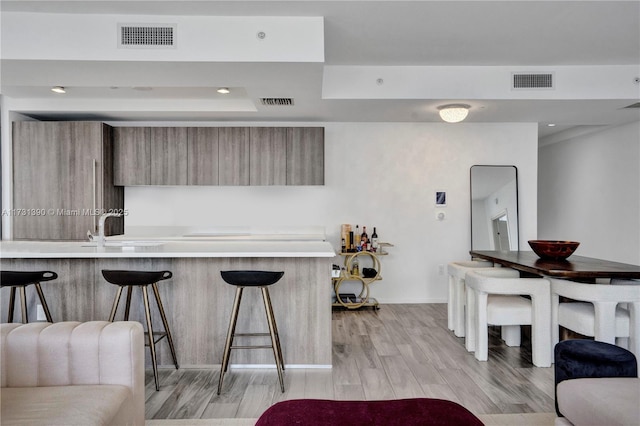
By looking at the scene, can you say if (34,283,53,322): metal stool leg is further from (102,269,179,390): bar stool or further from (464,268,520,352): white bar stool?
(464,268,520,352): white bar stool

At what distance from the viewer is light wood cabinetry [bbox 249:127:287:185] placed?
17.2ft

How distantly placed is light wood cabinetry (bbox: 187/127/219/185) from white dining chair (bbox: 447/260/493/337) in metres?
3.01

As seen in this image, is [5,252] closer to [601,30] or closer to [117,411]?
[117,411]

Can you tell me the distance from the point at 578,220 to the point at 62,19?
23.6 feet

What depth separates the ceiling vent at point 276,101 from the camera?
14.5 feet

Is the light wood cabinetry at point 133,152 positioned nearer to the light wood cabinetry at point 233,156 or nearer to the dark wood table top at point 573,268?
the light wood cabinetry at point 233,156

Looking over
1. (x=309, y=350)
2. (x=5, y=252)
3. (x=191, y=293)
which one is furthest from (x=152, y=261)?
(x=309, y=350)

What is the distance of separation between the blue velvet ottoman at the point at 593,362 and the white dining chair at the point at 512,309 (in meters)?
1.09

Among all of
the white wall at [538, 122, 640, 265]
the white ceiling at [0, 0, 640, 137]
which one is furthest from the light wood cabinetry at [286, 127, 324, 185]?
the white wall at [538, 122, 640, 265]

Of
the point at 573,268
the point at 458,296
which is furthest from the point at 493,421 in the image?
the point at 458,296

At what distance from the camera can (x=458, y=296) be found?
13.4 ft

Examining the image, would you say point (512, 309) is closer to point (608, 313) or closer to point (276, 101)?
point (608, 313)

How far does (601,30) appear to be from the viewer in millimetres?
3359

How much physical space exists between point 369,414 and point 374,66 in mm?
3526
